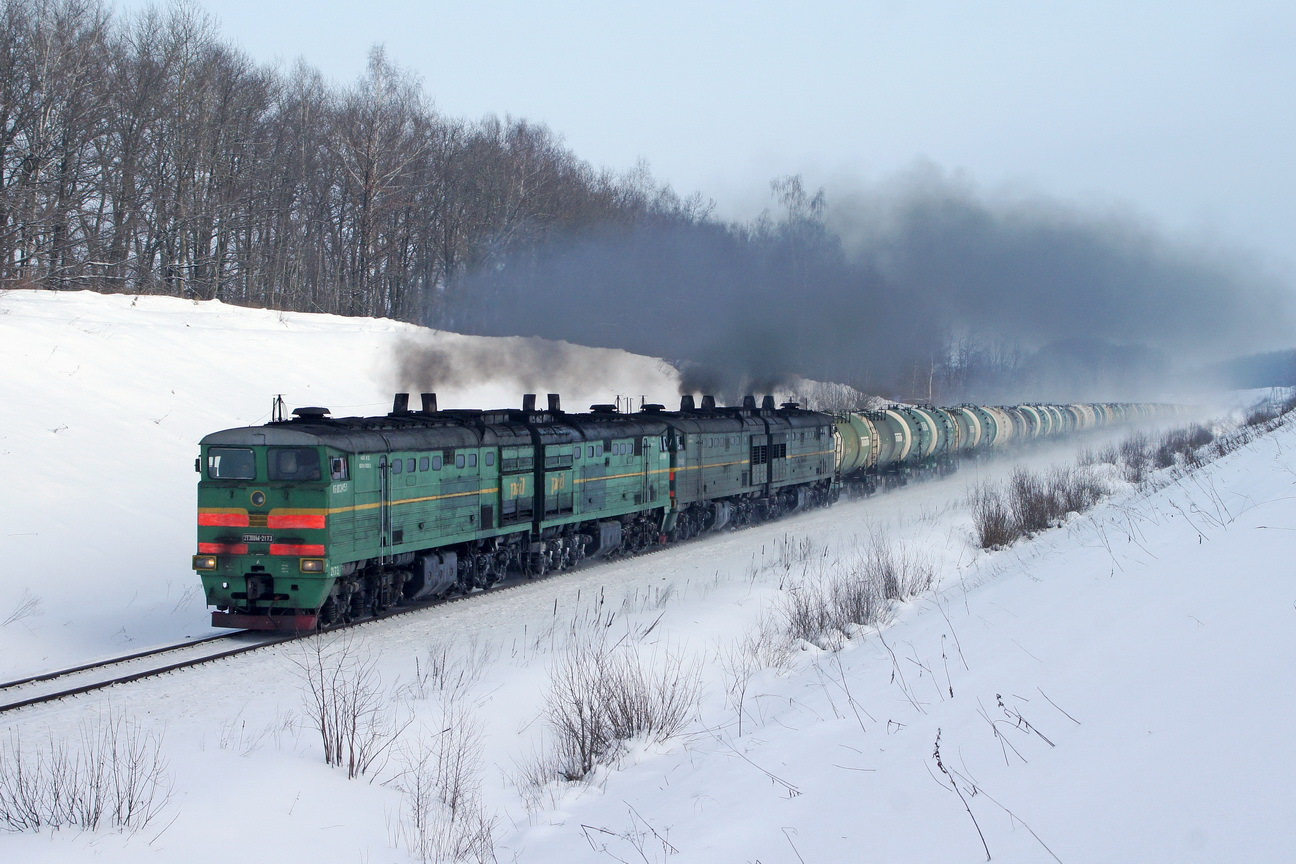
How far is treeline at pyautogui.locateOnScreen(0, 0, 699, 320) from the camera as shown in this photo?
38.8 metres

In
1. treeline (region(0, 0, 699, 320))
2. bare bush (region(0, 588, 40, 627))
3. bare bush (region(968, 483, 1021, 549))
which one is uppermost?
treeline (region(0, 0, 699, 320))

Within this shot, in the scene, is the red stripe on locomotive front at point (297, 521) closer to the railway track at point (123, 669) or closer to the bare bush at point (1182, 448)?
the railway track at point (123, 669)

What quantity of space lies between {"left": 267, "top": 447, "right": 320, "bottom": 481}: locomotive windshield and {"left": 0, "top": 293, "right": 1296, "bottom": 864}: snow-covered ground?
267 cm

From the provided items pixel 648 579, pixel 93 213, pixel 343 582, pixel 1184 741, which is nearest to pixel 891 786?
pixel 1184 741

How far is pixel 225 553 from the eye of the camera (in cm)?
1552

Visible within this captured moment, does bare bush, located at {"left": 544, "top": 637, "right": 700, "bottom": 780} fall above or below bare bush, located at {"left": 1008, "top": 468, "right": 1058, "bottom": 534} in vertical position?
below

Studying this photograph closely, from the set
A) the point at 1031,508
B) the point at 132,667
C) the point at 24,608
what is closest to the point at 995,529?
the point at 1031,508

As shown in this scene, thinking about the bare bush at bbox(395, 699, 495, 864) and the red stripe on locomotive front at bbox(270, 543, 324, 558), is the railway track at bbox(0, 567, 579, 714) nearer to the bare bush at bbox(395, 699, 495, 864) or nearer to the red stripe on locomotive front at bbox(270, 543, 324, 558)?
the red stripe on locomotive front at bbox(270, 543, 324, 558)

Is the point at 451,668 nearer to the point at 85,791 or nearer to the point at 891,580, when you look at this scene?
the point at 85,791

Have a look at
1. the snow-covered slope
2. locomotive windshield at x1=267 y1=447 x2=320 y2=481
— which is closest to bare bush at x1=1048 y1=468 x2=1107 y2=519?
the snow-covered slope

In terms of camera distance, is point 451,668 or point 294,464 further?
point 294,464

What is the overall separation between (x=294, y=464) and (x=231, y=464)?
105 centimetres

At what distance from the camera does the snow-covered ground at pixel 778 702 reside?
19.0 ft

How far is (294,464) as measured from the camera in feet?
50.9
